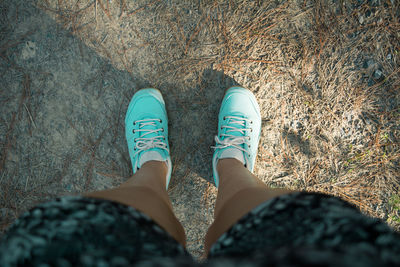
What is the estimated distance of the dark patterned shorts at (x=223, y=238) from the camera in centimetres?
48

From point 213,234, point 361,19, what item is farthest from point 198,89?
point 361,19

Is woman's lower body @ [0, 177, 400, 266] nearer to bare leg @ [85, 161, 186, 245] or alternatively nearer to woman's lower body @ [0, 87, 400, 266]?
woman's lower body @ [0, 87, 400, 266]

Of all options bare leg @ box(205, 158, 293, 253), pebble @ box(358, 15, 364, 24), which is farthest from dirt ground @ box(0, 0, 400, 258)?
bare leg @ box(205, 158, 293, 253)

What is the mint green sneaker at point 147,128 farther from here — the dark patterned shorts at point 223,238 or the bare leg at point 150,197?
the dark patterned shorts at point 223,238

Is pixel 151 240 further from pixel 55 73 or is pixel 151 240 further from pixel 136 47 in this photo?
pixel 55 73

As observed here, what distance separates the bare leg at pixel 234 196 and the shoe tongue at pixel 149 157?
1.39ft

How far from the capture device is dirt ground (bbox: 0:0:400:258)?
158 cm

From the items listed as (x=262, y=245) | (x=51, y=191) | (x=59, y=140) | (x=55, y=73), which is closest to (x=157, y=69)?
(x=55, y=73)

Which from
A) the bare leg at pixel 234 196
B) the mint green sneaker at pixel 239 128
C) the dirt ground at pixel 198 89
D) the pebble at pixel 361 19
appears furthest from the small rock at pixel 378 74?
the bare leg at pixel 234 196

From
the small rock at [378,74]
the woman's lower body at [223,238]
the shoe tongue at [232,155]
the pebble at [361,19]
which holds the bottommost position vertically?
the woman's lower body at [223,238]

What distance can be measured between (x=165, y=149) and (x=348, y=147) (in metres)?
1.29

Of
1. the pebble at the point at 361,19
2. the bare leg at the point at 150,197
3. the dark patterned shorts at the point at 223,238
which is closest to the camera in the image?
the dark patterned shorts at the point at 223,238

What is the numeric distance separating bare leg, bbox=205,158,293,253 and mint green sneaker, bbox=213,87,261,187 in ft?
0.39

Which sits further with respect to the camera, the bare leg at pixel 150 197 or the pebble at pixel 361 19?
the pebble at pixel 361 19
